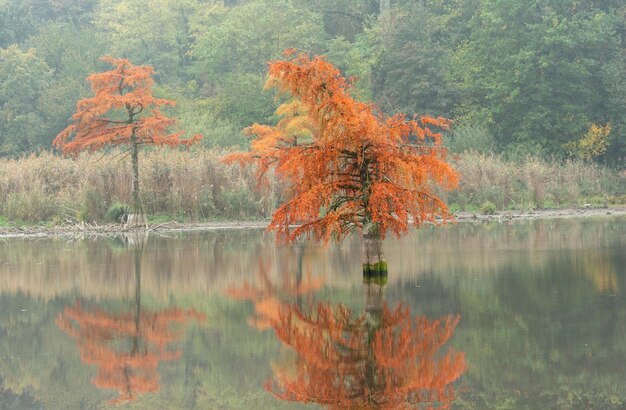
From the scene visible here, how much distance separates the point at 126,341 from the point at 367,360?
362 cm

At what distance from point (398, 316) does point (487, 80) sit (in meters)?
47.7

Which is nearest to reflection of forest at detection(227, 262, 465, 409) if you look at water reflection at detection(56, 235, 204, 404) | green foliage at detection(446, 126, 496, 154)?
water reflection at detection(56, 235, 204, 404)

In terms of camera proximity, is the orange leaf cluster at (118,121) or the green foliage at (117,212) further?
the green foliage at (117,212)

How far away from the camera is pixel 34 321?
1522 cm

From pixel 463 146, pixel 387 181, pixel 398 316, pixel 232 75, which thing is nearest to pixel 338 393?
pixel 398 316

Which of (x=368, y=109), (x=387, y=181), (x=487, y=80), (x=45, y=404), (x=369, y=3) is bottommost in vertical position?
(x=45, y=404)

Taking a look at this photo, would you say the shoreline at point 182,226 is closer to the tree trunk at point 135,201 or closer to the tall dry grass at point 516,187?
the tree trunk at point 135,201

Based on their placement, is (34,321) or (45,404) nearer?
(45,404)

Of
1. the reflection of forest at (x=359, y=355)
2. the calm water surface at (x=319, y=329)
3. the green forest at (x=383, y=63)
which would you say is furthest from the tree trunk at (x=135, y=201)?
the reflection of forest at (x=359, y=355)

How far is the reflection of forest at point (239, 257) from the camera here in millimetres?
19172

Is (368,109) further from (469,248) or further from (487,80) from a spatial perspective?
(487,80)

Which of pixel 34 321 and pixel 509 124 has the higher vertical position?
pixel 509 124

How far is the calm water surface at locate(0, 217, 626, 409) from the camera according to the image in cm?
1003

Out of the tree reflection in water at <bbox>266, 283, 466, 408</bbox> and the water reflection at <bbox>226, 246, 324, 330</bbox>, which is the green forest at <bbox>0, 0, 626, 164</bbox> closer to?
the water reflection at <bbox>226, 246, 324, 330</bbox>
